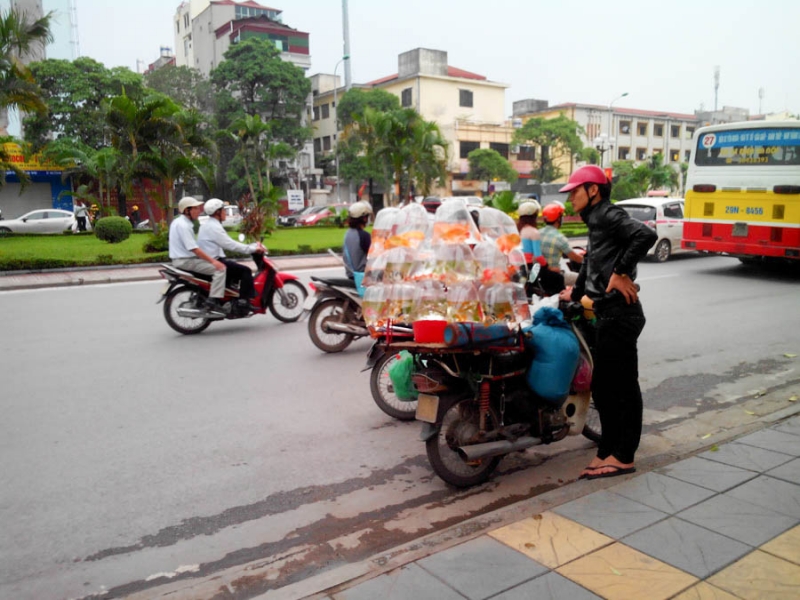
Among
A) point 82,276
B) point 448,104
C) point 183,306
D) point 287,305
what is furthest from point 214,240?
point 448,104

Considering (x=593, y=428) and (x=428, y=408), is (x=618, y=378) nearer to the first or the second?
(x=593, y=428)

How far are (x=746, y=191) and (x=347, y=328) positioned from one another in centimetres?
965

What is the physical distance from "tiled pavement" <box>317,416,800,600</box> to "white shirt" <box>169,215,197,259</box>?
19.8 ft

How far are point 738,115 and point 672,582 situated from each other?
8428cm

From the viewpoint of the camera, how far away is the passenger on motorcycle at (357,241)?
676 centimetres

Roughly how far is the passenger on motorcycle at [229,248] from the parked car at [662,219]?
10.6m

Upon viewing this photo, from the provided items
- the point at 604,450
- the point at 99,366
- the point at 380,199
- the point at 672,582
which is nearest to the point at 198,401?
the point at 99,366

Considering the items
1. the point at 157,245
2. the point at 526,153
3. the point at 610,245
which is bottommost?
the point at 157,245

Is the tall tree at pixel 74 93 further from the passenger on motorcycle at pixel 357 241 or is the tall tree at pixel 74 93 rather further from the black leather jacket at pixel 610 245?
the black leather jacket at pixel 610 245

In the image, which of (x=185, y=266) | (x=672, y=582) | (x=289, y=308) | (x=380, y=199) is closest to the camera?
(x=672, y=582)

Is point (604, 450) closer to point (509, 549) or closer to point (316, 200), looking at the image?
point (509, 549)

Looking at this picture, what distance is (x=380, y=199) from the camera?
52688 mm

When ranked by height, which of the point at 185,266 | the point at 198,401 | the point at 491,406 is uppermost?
the point at 185,266

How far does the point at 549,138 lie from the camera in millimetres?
50062
